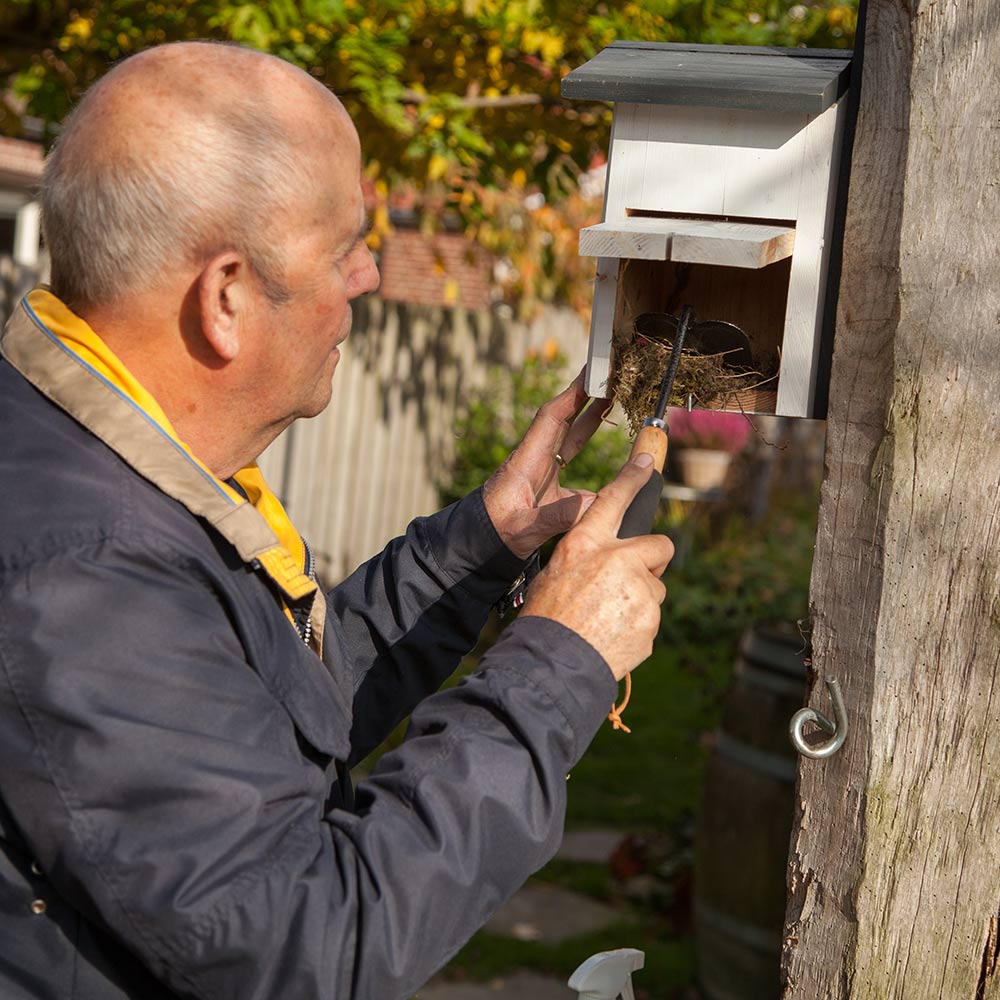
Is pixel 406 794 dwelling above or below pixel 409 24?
below

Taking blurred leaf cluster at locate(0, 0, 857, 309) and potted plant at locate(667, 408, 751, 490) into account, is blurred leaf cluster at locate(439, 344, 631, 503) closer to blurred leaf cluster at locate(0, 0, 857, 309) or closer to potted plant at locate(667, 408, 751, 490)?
potted plant at locate(667, 408, 751, 490)

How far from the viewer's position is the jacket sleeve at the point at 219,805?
3.75 ft

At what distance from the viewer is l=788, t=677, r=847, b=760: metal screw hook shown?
5.30 ft

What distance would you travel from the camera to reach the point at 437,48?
4.36 meters

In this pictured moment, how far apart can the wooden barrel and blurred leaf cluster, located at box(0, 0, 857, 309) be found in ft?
6.00

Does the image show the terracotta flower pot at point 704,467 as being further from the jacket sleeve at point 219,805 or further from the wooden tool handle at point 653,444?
the jacket sleeve at point 219,805

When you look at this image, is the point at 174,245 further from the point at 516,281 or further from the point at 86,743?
the point at 516,281

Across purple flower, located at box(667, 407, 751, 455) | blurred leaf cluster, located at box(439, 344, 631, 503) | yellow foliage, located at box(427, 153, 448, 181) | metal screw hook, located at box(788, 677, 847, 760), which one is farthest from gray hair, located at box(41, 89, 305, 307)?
purple flower, located at box(667, 407, 751, 455)

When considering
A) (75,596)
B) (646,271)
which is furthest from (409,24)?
(75,596)

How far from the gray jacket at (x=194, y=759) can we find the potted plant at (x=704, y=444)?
8773mm

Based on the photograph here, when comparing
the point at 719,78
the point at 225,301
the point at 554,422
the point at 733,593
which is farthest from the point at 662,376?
the point at 733,593

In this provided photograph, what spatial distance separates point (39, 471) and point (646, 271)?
123 cm

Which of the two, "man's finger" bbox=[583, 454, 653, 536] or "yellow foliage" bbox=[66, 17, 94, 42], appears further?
"yellow foliage" bbox=[66, 17, 94, 42]

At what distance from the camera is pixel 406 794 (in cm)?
129
